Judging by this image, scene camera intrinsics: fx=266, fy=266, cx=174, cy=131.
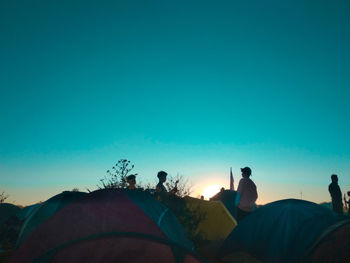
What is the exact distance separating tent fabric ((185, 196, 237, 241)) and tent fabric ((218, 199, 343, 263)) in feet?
10.2

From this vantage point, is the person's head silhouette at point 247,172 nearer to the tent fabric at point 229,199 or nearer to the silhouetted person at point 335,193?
the silhouetted person at point 335,193

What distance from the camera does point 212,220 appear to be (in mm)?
9906

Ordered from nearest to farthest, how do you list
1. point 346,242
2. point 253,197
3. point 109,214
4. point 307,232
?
1. point 346,242
2. point 109,214
3. point 307,232
4. point 253,197

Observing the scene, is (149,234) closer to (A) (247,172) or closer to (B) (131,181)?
(A) (247,172)

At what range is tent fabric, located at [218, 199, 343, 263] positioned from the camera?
515 cm

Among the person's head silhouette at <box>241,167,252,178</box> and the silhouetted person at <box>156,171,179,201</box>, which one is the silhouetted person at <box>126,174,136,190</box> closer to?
the silhouetted person at <box>156,171,179,201</box>

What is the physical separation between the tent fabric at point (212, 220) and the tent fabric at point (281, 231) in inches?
123

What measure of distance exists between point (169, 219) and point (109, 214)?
4.37 ft

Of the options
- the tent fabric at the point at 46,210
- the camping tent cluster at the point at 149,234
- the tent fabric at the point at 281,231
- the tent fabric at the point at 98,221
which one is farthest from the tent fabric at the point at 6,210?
the tent fabric at the point at 281,231

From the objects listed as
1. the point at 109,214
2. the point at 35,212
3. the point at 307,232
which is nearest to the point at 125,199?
the point at 109,214

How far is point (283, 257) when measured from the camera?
5.22m

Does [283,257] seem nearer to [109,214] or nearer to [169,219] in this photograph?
[169,219]

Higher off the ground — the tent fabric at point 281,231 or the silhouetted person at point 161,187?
the silhouetted person at point 161,187

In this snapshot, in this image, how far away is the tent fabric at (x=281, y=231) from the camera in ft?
16.9
